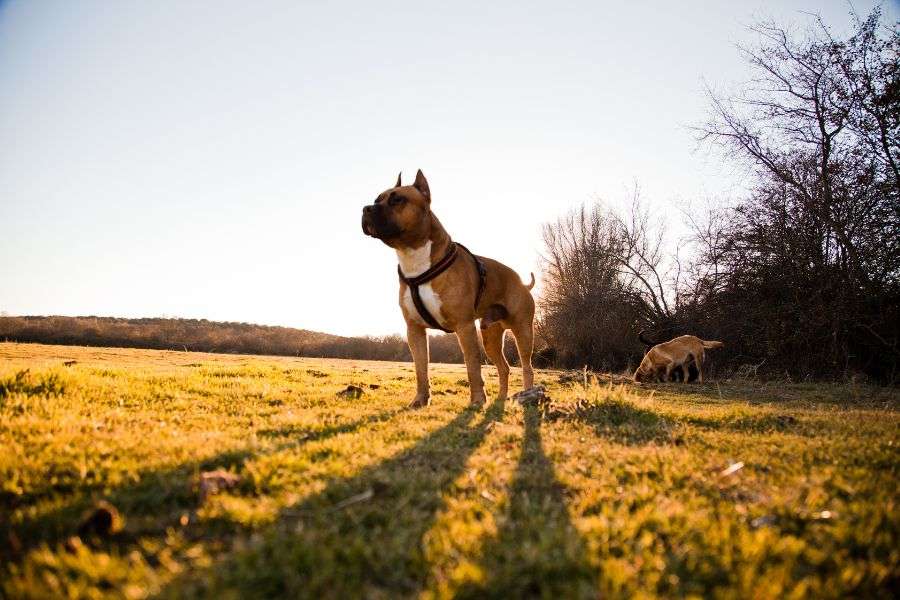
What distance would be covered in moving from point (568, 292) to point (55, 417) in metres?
25.7

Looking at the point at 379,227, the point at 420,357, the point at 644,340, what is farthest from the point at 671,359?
the point at 379,227

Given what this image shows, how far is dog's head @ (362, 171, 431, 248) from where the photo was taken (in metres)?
5.32

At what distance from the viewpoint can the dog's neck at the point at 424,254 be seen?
5.70 meters

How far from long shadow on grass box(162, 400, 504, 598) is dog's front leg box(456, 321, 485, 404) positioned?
3131 millimetres

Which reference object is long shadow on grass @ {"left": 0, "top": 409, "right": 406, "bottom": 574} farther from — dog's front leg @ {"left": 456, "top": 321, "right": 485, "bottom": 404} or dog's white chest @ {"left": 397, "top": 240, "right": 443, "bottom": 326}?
dog's front leg @ {"left": 456, "top": 321, "right": 485, "bottom": 404}

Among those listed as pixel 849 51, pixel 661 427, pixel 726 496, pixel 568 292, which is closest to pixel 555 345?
pixel 568 292

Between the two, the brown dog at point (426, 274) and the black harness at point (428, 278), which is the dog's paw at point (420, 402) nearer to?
the brown dog at point (426, 274)

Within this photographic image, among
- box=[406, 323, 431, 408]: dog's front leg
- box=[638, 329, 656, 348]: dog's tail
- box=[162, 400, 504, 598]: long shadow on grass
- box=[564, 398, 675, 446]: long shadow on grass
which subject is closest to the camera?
box=[162, 400, 504, 598]: long shadow on grass

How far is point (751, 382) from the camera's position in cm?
1338

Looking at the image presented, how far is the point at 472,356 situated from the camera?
234 inches

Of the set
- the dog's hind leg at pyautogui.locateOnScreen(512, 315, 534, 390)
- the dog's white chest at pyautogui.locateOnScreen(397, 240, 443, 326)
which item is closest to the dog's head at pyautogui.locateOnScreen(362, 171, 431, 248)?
the dog's white chest at pyautogui.locateOnScreen(397, 240, 443, 326)

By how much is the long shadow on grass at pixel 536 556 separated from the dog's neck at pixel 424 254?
11.8 ft

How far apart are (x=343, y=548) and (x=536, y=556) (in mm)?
717

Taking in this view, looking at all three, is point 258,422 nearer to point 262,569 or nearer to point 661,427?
point 262,569
